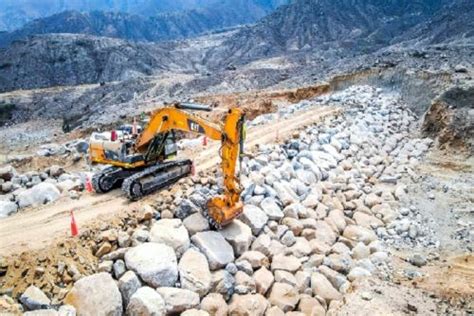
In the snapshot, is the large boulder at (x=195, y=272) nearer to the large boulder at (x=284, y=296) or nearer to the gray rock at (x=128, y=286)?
the gray rock at (x=128, y=286)

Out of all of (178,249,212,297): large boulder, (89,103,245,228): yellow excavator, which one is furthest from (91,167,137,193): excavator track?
(178,249,212,297): large boulder

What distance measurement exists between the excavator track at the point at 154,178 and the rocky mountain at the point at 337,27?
2885 inches

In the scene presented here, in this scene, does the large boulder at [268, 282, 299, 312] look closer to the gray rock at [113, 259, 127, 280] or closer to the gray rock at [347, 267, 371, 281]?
the gray rock at [347, 267, 371, 281]

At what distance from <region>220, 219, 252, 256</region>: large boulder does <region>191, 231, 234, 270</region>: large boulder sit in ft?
0.55

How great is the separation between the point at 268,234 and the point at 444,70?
21.6m

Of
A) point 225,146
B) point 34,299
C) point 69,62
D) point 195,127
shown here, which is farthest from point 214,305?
point 69,62

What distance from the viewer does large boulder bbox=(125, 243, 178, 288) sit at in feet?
31.0

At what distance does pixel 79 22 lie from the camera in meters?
176

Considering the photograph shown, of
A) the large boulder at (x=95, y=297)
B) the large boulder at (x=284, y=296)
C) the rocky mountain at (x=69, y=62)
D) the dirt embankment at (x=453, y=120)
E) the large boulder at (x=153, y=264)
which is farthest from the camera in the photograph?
the rocky mountain at (x=69, y=62)

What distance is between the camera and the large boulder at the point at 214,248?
34.5 feet

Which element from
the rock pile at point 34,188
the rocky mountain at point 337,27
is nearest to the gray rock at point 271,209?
the rock pile at point 34,188

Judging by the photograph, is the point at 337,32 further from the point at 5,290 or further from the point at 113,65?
the point at 5,290

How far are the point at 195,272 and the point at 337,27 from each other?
107632mm

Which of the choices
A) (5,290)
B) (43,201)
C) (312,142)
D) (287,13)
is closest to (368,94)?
(312,142)
